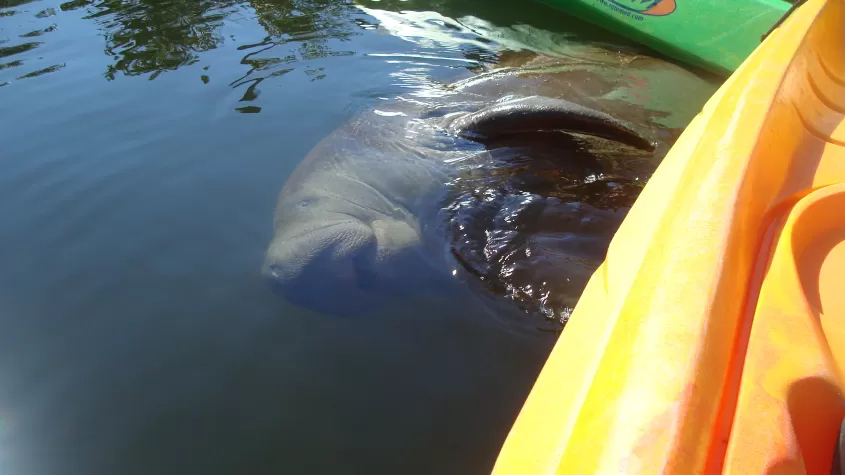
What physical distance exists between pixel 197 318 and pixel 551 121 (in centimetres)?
277

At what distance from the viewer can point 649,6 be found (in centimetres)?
671

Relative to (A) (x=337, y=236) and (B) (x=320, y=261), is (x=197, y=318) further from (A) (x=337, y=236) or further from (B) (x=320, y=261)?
(A) (x=337, y=236)

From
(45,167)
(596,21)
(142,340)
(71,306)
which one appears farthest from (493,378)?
(596,21)

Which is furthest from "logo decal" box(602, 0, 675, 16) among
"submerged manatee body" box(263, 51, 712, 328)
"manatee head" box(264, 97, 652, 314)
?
"manatee head" box(264, 97, 652, 314)

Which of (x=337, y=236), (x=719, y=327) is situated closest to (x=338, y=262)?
(x=337, y=236)

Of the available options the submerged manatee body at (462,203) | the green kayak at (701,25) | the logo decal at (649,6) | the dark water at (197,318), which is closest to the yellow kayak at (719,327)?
the dark water at (197,318)

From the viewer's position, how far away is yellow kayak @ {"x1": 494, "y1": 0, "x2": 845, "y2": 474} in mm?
1261

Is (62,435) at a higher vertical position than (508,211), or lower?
lower

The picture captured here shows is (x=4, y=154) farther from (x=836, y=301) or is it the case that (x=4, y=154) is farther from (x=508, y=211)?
(x=836, y=301)

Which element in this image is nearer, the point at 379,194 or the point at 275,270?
the point at 275,270

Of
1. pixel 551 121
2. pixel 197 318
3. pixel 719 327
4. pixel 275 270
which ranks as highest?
pixel 719 327

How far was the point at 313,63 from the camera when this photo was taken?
721 cm

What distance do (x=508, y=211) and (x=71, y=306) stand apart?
2.87m

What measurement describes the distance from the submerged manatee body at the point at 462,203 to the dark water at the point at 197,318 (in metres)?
0.26
